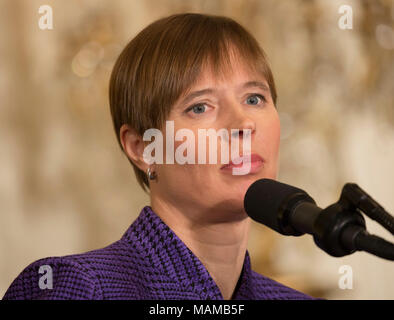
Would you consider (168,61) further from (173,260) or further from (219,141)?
(173,260)

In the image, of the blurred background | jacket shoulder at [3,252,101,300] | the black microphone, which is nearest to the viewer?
the black microphone

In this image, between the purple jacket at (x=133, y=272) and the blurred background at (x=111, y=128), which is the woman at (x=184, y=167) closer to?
the purple jacket at (x=133, y=272)

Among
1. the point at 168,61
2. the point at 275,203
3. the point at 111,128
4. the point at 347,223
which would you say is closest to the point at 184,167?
the point at 168,61

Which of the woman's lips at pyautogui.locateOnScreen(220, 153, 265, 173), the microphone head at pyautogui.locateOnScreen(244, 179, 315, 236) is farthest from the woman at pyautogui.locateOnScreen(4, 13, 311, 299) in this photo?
the microphone head at pyautogui.locateOnScreen(244, 179, 315, 236)

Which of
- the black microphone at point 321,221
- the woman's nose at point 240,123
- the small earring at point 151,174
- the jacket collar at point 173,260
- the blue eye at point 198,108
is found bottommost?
the jacket collar at point 173,260

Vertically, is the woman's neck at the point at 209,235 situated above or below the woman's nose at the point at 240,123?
below

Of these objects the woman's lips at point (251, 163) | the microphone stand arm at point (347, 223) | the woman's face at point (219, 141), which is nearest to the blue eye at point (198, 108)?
the woman's face at point (219, 141)

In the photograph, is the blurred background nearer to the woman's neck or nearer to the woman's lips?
the woman's neck

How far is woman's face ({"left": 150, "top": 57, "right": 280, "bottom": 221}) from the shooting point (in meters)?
1.02

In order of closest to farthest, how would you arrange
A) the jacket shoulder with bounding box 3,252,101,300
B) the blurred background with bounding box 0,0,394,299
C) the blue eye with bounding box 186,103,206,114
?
the jacket shoulder with bounding box 3,252,101,300 → the blue eye with bounding box 186,103,206,114 → the blurred background with bounding box 0,0,394,299

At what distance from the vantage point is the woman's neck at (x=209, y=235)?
1.09 m

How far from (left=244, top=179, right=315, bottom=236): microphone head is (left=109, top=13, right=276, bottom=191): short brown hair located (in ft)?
1.03

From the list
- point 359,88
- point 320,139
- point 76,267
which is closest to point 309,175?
point 320,139

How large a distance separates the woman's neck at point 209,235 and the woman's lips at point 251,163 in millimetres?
118
